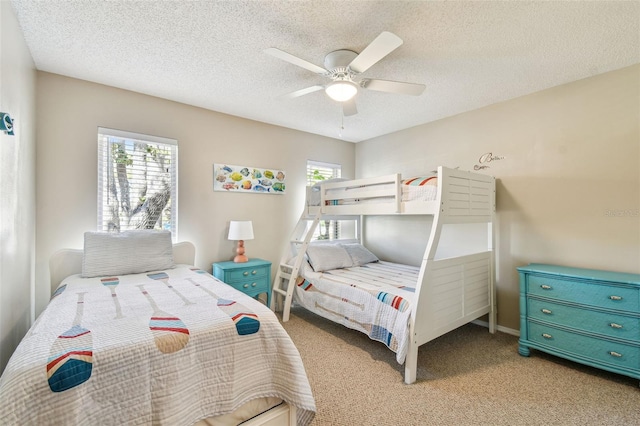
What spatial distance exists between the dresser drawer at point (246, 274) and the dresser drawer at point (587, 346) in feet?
8.82

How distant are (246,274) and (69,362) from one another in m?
2.18

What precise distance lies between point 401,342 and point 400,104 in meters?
2.42

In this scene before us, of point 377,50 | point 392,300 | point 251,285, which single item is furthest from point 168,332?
point 251,285

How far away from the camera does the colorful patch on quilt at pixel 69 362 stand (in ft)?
3.30

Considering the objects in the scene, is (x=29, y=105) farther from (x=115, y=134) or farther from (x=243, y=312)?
(x=243, y=312)

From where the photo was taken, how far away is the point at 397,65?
2.34 meters

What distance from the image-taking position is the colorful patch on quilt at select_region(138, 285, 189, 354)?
1234mm

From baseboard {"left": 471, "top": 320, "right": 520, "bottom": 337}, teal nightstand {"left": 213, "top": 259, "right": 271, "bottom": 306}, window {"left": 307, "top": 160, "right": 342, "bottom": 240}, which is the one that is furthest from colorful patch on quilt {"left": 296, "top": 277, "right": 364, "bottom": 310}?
→ baseboard {"left": 471, "top": 320, "right": 520, "bottom": 337}

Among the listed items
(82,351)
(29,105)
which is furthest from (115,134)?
(82,351)

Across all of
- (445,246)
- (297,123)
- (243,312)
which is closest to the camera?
(243,312)

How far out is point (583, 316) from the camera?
2293 millimetres

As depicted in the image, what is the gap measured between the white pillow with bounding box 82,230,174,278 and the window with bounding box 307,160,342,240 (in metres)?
2.17

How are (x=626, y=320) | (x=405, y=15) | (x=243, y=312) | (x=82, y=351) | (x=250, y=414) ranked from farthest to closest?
(x=626, y=320) < (x=405, y=15) < (x=243, y=312) < (x=250, y=414) < (x=82, y=351)

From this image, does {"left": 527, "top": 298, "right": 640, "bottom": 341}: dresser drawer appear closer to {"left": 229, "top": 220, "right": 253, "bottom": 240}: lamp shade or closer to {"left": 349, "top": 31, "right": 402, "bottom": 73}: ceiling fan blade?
{"left": 349, "top": 31, "right": 402, "bottom": 73}: ceiling fan blade
